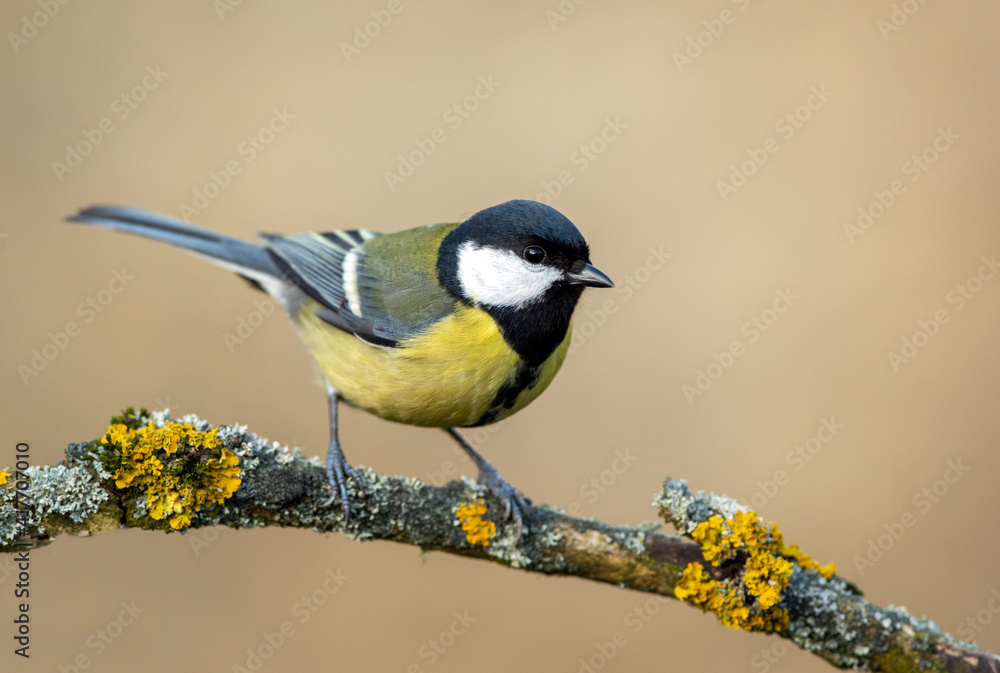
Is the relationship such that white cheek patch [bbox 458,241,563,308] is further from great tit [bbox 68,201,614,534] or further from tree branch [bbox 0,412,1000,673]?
tree branch [bbox 0,412,1000,673]

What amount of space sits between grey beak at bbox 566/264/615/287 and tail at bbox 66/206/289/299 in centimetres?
132

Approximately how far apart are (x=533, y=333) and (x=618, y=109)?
2664 mm

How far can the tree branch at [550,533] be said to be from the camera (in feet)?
6.72

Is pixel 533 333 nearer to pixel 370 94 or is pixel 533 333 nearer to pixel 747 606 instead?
pixel 747 606

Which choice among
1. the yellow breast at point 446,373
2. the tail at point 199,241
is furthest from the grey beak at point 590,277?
the tail at point 199,241

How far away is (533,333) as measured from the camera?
101 inches

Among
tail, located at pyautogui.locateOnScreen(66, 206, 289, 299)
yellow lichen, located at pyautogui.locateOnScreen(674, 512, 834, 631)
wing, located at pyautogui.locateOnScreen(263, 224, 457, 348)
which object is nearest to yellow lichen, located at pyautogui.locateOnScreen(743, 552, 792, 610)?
yellow lichen, located at pyautogui.locateOnScreen(674, 512, 834, 631)

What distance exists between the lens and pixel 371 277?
9.89 ft

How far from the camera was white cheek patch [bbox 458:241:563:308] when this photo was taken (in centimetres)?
256

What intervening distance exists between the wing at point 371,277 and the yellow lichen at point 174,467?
75 cm

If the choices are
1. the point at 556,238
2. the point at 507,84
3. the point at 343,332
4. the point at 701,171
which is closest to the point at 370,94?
the point at 507,84

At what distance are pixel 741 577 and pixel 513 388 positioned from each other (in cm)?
88

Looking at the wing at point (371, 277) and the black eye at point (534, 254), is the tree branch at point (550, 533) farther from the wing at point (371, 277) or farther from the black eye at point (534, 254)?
the black eye at point (534, 254)

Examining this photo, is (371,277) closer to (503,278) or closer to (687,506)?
(503,278)
